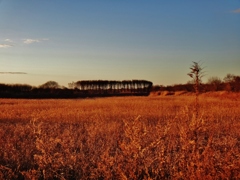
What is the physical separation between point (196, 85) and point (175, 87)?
237ft

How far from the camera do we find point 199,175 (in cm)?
481

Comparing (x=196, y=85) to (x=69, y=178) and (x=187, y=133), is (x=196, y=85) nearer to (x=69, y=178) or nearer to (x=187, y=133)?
(x=187, y=133)

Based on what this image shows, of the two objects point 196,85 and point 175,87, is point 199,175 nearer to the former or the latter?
point 196,85

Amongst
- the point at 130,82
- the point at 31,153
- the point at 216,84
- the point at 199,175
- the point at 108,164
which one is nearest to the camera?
the point at 199,175

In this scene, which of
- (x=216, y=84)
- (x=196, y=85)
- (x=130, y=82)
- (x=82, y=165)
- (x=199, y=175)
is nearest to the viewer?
(x=199, y=175)

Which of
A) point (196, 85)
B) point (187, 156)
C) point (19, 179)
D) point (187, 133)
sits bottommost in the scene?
point (19, 179)

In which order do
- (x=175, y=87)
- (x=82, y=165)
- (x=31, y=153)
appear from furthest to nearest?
1. (x=175, y=87)
2. (x=31, y=153)
3. (x=82, y=165)

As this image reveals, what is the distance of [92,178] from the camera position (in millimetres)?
5816

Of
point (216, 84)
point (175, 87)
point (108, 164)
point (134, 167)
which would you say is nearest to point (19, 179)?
point (108, 164)

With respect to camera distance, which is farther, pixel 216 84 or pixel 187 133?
pixel 216 84

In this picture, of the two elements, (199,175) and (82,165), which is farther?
(82,165)

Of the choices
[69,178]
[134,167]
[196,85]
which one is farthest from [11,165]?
[196,85]

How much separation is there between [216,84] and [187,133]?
4698 cm

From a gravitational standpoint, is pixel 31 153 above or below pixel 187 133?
below
